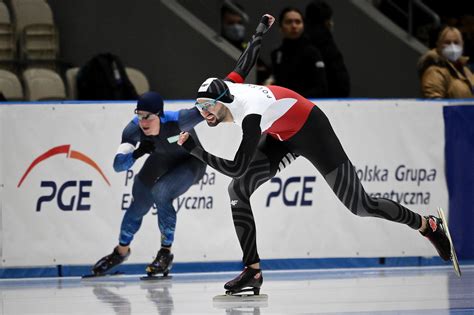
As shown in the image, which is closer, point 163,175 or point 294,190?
point 163,175

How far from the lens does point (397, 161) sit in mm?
10578

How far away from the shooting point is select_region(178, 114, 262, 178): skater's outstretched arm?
7.56 m

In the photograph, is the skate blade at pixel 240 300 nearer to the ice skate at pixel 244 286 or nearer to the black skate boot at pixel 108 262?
the ice skate at pixel 244 286

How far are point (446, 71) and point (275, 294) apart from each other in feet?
13.1

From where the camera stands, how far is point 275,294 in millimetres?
8273

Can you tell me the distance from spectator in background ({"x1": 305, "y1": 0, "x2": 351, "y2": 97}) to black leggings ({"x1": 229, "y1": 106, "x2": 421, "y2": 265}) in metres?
3.71

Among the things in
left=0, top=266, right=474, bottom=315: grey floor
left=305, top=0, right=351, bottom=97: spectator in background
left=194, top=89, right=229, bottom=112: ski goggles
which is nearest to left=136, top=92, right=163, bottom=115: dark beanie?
left=0, top=266, right=474, bottom=315: grey floor

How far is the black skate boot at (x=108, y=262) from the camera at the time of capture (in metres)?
9.83

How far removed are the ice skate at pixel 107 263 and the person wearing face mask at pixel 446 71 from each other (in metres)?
3.54

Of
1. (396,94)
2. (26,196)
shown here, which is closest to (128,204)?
(26,196)

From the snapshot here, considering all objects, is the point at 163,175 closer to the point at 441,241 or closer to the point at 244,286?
the point at 244,286

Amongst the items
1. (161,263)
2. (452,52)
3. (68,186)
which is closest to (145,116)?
(68,186)

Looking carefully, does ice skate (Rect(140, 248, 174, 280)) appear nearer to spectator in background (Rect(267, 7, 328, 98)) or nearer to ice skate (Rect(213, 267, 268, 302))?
ice skate (Rect(213, 267, 268, 302))

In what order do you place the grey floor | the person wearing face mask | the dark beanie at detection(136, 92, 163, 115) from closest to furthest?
the grey floor, the dark beanie at detection(136, 92, 163, 115), the person wearing face mask
